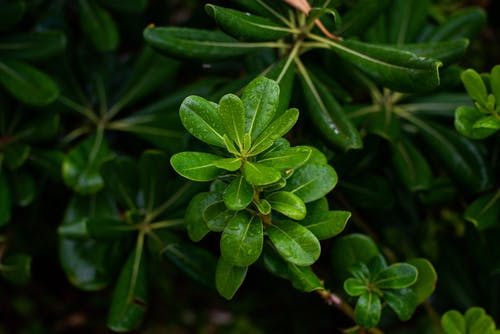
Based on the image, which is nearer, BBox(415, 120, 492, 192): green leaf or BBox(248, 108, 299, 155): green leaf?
BBox(248, 108, 299, 155): green leaf

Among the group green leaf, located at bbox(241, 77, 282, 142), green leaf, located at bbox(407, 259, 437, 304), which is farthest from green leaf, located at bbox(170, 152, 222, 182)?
green leaf, located at bbox(407, 259, 437, 304)

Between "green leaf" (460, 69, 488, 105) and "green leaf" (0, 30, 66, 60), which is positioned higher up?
"green leaf" (460, 69, 488, 105)

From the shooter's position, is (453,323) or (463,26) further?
(463,26)

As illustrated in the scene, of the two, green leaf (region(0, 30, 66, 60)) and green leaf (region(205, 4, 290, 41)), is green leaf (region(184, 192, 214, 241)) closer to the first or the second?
green leaf (region(205, 4, 290, 41))

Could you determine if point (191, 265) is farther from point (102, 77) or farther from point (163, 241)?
point (102, 77)

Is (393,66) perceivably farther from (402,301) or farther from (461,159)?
(402,301)

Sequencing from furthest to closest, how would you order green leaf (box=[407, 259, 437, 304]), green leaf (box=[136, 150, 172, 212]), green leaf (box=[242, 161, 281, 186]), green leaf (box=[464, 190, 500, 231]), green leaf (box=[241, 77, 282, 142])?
1. green leaf (box=[136, 150, 172, 212])
2. green leaf (box=[464, 190, 500, 231])
3. green leaf (box=[407, 259, 437, 304])
4. green leaf (box=[241, 77, 282, 142])
5. green leaf (box=[242, 161, 281, 186])

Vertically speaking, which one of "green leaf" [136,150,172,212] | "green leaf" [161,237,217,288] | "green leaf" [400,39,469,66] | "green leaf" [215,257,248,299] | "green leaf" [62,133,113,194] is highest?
"green leaf" [400,39,469,66]

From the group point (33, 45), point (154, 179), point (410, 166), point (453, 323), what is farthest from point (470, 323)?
point (33, 45)
